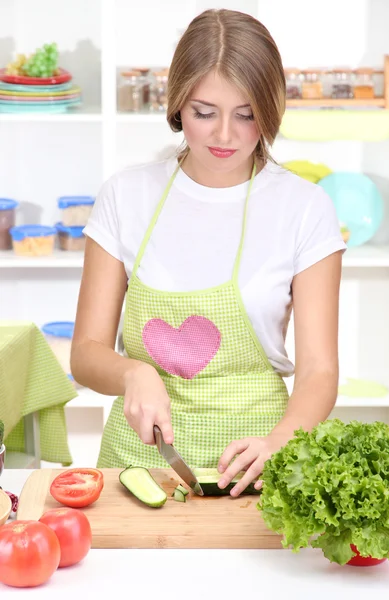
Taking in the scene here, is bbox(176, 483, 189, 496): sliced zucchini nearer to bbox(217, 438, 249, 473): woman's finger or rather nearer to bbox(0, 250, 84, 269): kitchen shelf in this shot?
bbox(217, 438, 249, 473): woman's finger

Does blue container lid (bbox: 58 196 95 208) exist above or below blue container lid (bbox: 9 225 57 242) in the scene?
above

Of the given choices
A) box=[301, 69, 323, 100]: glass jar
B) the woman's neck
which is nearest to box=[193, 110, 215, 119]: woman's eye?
the woman's neck

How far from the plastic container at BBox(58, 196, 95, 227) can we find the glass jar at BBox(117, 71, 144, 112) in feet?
1.16

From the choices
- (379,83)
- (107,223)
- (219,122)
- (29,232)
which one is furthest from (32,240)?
(219,122)

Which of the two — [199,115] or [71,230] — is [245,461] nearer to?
[199,115]

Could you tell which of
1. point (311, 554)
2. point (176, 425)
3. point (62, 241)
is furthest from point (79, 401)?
point (311, 554)

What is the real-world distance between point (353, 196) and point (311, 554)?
2.27 m

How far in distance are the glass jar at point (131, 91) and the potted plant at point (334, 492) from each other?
2260 millimetres

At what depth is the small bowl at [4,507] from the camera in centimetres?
133

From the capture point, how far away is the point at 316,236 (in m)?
1.77

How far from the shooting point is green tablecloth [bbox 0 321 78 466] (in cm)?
227

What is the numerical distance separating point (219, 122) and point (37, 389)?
98cm

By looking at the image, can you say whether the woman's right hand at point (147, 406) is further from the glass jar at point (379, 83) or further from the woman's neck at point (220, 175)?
the glass jar at point (379, 83)

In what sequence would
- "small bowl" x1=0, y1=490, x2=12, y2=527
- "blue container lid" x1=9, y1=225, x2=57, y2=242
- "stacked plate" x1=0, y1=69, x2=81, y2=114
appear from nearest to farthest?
"small bowl" x1=0, y1=490, x2=12, y2=527, "stacked plate" x1=0, y1=69, x2=81, y2=114, "blue container lid" x1=9, y1=225, x2=57, y2=242
